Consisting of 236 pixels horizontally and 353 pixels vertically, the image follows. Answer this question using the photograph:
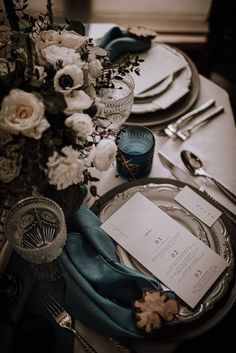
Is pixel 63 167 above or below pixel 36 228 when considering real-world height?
above

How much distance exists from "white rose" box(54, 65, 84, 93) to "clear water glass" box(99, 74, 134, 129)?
25cm

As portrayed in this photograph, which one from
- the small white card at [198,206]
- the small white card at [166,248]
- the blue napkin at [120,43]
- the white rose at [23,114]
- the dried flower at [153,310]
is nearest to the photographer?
the white rose at [23,114]

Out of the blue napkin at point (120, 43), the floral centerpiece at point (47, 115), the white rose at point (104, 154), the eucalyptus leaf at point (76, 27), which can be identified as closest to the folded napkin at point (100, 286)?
the floral centerpiece at point (47, 115)

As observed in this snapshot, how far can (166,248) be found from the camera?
0.85 metres

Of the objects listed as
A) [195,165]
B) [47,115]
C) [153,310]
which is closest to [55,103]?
[47,115]

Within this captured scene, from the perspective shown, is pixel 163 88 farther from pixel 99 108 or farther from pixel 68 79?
pixel 68 79

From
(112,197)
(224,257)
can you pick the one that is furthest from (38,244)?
(224,257)

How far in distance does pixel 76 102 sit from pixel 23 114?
0.33 ft

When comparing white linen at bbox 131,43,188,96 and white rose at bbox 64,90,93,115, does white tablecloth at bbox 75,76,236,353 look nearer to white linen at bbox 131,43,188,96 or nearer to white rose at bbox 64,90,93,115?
white linen at bbox 131,43,188,96

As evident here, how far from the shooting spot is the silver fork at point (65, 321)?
0.73 metres

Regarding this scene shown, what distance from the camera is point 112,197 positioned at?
0.94 meters

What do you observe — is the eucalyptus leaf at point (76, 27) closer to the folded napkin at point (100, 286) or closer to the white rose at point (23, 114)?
the white rose at point (23, 114)

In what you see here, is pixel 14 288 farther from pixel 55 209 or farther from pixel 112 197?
pixel 112 197

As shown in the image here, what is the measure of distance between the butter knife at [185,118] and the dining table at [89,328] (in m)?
0.02
